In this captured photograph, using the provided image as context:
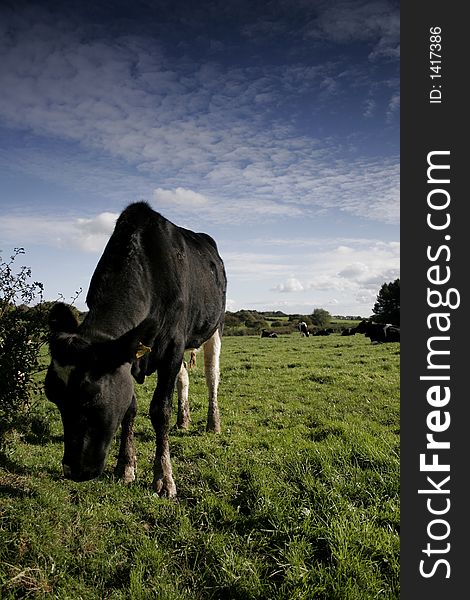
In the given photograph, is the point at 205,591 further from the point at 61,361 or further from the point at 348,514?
the point at 61,361

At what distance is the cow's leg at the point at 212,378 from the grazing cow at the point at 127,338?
57.3 inches

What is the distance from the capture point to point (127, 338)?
15.8ft

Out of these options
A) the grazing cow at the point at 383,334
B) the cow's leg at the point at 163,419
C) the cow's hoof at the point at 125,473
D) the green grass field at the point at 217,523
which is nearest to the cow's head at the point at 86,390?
the green grass field at the point at 217,523

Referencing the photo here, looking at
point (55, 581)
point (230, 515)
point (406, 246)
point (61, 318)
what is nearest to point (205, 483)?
point (230, 515)

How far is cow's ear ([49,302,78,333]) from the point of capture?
505 cm

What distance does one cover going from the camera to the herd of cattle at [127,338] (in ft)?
15.1

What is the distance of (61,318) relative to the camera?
5.15m

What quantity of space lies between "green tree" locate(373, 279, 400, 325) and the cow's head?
203 feet

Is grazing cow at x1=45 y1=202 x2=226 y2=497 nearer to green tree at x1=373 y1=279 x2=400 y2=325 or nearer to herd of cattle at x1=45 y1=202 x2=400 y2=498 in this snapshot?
herd of cattle at x1=45 y1=202 x2=400 y2=498

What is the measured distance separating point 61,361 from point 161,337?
5.57ft

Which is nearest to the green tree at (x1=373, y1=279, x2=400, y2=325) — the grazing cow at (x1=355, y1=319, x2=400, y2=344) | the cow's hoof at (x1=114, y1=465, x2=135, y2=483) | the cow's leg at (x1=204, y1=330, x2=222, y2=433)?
the grazing cow at (x1=355, y1=319, x2=400, y2=344)

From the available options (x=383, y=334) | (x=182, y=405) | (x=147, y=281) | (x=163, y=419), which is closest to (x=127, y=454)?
(x=163, y=419)

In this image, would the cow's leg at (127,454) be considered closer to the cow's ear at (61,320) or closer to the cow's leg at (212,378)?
the cow's ear at (61,320)

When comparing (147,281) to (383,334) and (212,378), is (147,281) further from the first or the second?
(383,334)
